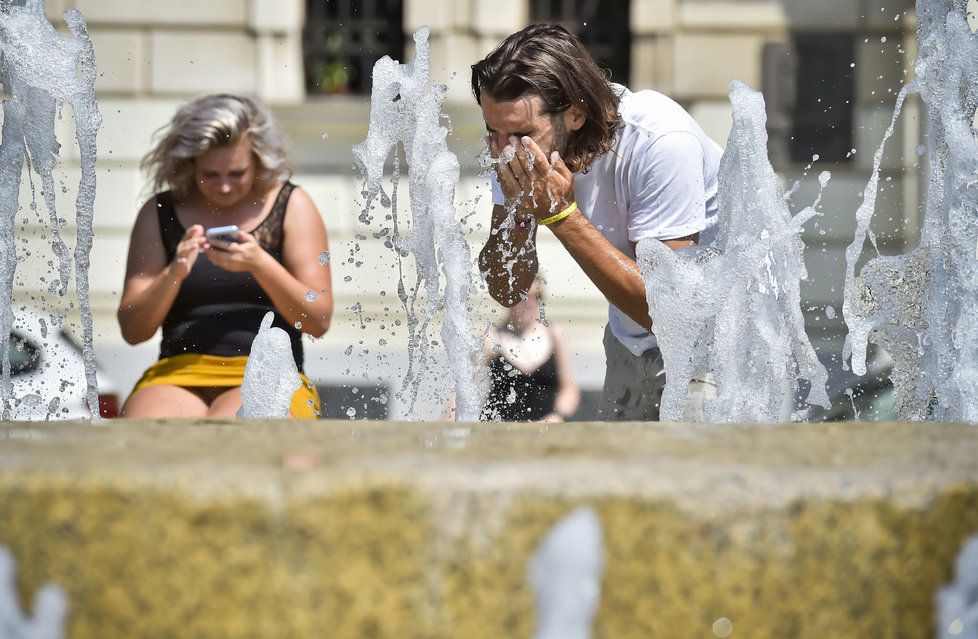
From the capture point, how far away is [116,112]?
8.70 meters

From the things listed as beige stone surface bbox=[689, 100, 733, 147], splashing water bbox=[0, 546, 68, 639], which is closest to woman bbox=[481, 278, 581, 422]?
splashing water bbox=[0, 546, 68, 639]

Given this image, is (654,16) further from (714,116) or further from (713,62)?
(714,116)

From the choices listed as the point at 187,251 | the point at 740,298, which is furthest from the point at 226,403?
the point at 740,298

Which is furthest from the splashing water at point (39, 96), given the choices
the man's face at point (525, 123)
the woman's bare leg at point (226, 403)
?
the man's face at point (525, 123)

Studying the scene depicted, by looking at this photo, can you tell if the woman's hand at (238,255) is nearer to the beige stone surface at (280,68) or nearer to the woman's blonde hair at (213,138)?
the woman's blonde hair at (213,138)

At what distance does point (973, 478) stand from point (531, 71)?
1.97 metres

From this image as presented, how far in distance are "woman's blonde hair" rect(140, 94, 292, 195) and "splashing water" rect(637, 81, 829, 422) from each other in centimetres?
144

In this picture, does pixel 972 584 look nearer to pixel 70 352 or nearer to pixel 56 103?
pixel 56 103

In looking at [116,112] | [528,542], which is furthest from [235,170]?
[116,112]

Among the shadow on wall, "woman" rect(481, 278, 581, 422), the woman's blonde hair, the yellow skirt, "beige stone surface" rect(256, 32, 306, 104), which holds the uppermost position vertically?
"beige stone surface" rect(256, 32, 306, 104)

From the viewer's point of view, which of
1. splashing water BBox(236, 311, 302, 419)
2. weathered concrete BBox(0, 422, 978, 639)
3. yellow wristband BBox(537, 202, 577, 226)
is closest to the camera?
weathered concrete BBox(0, 422, 978, 639)

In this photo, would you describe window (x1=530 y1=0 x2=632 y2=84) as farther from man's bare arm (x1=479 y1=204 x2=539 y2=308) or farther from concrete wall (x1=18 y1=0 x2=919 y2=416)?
man's bare arm (x1=479 y1=204 x2=539 y2=308)

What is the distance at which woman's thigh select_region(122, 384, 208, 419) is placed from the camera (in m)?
3.48

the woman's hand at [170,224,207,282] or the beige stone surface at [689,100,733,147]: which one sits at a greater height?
the beige stone surface at [689,100,733,147]
